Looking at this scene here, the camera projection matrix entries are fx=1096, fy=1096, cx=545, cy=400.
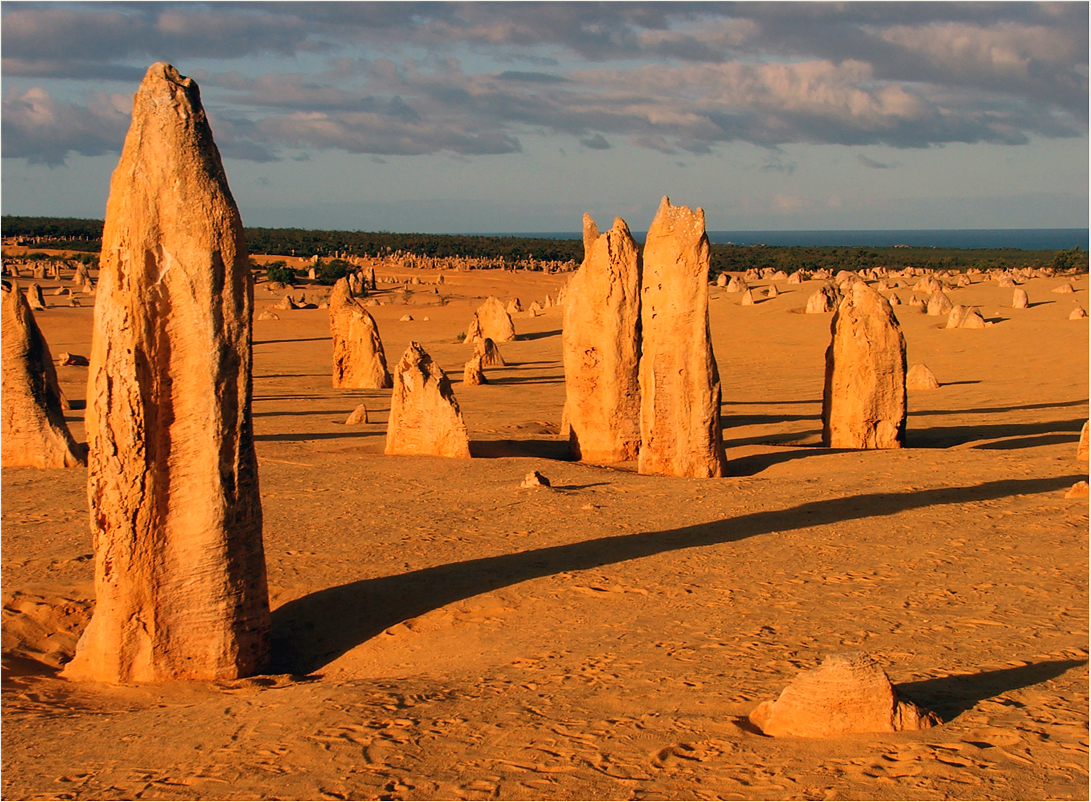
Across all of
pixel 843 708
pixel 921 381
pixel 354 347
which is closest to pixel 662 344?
pixel 843 708

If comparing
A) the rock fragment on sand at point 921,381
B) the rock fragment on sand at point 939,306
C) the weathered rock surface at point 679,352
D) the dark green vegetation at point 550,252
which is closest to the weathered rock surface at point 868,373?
the weathered rock surface at point 679,352

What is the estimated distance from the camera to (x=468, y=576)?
25.0ft

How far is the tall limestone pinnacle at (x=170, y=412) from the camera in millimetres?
5867

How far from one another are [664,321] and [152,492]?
21.4 ft

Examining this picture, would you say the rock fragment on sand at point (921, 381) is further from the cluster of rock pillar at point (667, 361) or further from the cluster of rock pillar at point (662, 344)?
the cluster of rock pillar at point (662, 344)

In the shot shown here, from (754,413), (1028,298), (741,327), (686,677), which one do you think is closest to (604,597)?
(686,677)

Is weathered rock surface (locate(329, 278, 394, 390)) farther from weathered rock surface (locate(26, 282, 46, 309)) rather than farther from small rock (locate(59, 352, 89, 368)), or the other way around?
weathered rock surface (locate(26, 282, 46, 309))

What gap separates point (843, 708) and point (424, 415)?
8.32 metres

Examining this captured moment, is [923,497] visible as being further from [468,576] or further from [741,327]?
[741,327]

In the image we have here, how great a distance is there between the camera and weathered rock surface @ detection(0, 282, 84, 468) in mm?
11016

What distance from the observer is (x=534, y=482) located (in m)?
10.5

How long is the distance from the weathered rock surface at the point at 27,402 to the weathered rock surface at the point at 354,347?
867 centimetres

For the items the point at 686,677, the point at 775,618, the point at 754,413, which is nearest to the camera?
the point at 686,677

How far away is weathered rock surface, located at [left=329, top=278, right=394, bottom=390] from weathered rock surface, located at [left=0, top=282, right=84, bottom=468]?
8666 mm
